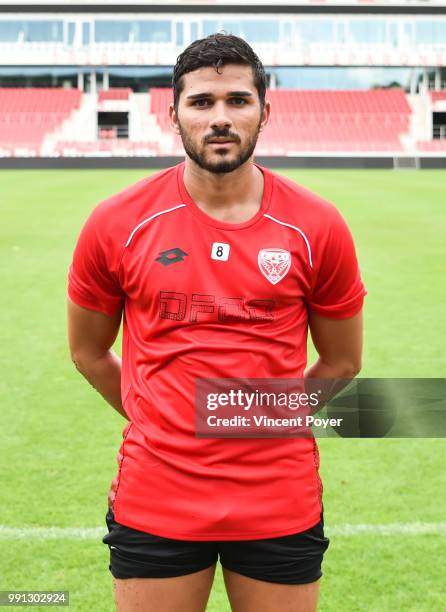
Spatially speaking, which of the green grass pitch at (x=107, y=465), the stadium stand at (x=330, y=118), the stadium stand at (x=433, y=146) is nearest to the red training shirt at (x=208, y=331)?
the green grass pitch at (x=107, y=465)

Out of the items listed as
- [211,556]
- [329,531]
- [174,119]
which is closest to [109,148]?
[329,531]

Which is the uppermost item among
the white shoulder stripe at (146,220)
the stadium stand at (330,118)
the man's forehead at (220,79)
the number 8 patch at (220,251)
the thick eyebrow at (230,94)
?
the man's forehead at (220,79)

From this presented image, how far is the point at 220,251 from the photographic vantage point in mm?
2344

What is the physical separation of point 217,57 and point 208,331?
70 centimetres

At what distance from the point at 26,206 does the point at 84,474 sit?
16348 mm

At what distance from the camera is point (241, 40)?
243 centimetres

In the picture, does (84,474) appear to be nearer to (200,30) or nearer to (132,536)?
(132,536)

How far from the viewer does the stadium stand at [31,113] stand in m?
50.7

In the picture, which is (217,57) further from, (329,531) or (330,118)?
(330,118)

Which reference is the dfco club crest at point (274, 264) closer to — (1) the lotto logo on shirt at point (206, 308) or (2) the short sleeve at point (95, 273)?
(1) the lotto logo on shirt at point (206, 308)

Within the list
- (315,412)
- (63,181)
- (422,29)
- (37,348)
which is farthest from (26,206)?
(422,29)

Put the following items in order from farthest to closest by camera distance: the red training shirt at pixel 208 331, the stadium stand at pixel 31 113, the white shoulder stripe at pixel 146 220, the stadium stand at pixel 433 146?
the stadium stand at pixel 31 113, the stadium stand at pixel 433 146, the white shoulder stripe at pixel 146 220, the red training shirt at pixel 208 331

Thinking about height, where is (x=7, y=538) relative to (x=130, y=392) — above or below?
below

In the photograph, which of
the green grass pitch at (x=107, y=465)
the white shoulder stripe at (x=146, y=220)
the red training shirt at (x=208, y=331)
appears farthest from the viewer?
the green grass pitch at (x=107, y=465)
